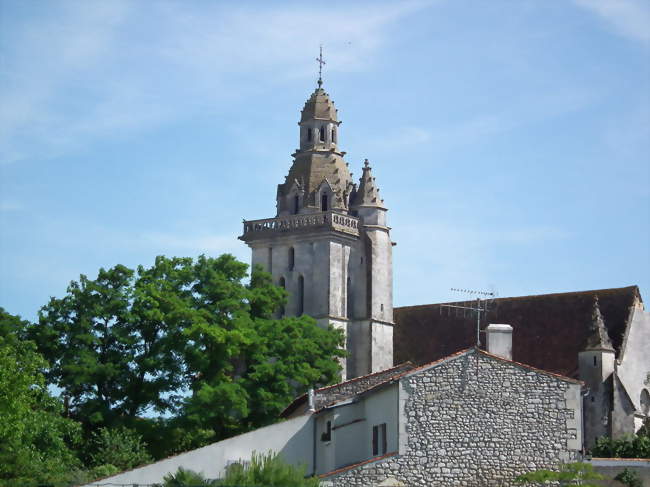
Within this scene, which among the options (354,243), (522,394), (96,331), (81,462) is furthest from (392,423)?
(354,243)

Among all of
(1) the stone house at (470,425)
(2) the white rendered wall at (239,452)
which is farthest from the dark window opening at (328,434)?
(1) the stone house at (470,425)

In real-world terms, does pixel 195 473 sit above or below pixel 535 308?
below

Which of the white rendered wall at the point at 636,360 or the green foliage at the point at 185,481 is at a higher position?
the white rendered wall at the point at 636,360

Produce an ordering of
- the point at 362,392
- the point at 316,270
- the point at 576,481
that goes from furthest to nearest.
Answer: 1. the point at 316,270
2. the point at 362,392
3. the point at 576,481

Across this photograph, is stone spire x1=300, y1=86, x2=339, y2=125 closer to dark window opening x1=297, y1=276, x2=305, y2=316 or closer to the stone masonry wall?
dark window opening x1=297, y1=276, x2=305, y2=316

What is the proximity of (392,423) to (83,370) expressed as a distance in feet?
72.9

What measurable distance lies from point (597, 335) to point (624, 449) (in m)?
15.8

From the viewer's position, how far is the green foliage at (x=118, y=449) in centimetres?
5484

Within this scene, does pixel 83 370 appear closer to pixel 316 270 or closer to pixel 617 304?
pixel 316 270

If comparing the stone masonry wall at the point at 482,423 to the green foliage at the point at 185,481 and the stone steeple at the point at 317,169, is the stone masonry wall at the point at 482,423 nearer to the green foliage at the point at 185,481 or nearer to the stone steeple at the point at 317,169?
the green foliage at the point at 185,481

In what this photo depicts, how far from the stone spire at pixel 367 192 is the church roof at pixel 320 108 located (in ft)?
10.8

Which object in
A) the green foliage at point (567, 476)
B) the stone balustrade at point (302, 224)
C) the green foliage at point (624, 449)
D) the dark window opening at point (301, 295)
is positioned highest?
the stone balustrade at point (302, 224)

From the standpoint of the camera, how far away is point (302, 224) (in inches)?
3103

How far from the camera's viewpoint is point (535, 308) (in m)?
75.6
